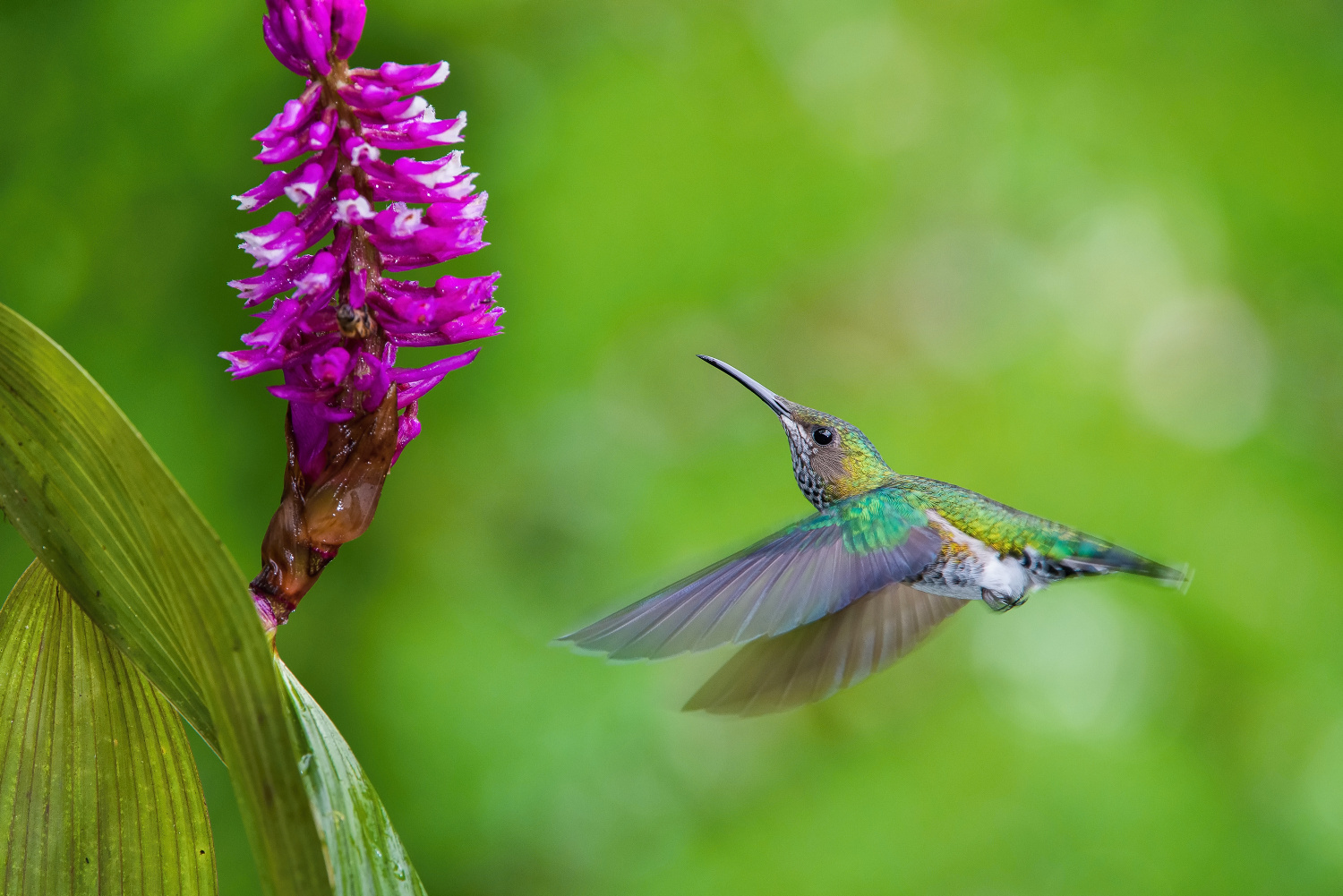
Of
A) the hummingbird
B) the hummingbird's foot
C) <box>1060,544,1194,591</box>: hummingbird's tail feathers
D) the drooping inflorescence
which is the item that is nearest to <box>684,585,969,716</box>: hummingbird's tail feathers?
the hummingbird

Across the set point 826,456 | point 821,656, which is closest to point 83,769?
point 821,656

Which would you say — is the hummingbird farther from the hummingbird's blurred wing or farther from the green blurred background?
the green blurred background

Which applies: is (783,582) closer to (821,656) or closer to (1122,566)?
Answer: (821,656)

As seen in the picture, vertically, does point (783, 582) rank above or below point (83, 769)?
above

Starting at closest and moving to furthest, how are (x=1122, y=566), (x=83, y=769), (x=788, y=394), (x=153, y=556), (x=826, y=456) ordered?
(x=153, y=556), (x=83, y=769), (x=1122, y=566), (x=826, y=456), (x=788, y=394)

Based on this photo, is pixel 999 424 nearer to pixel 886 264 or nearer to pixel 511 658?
pixel 886 264

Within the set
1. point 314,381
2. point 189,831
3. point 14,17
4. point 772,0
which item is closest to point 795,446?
point 314,381

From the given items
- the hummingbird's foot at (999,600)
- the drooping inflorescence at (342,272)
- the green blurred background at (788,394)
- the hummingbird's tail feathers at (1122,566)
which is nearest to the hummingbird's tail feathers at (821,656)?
the hummingbird's foot at (999,600)
